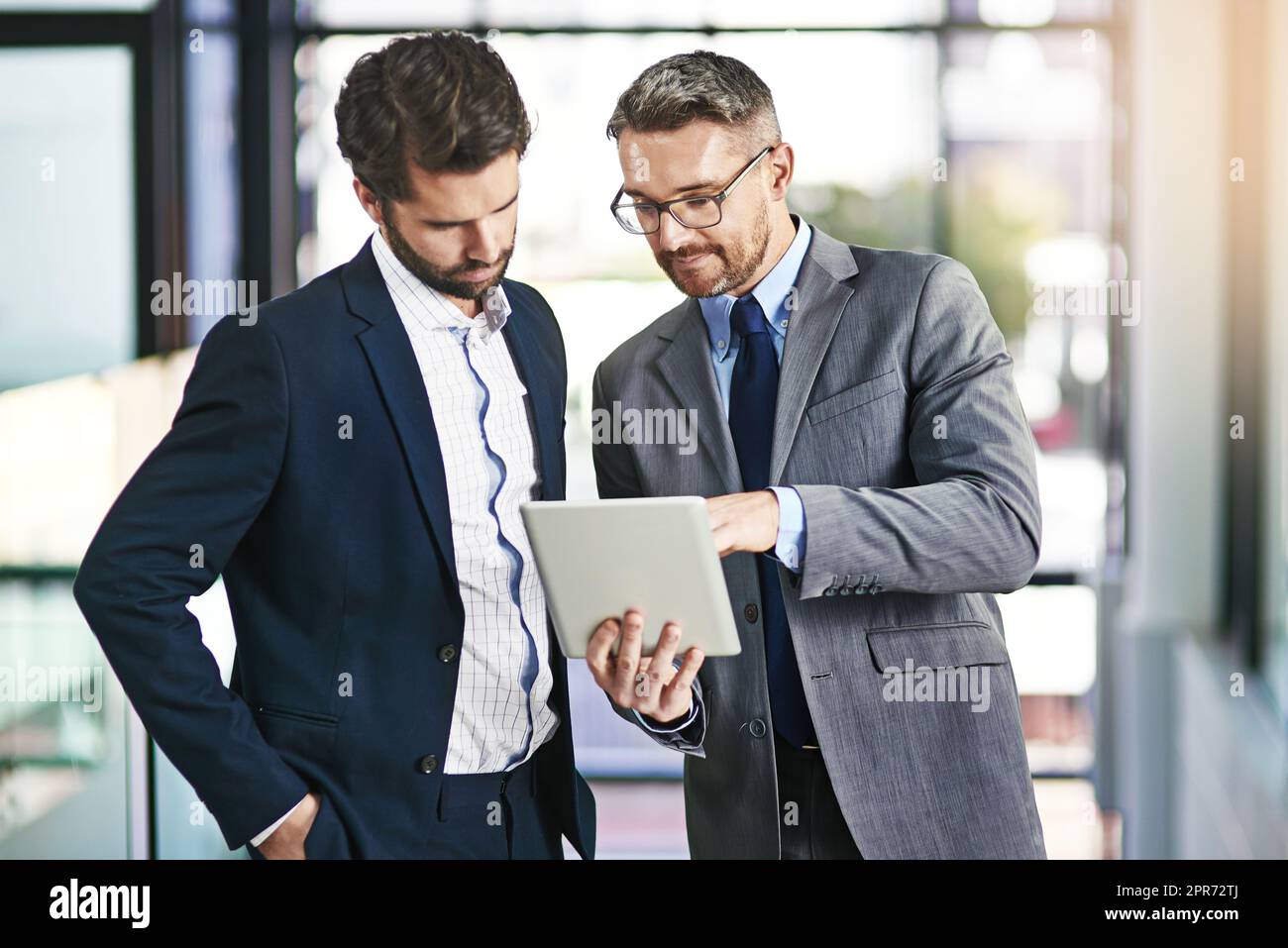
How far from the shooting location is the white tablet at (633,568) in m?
1.46

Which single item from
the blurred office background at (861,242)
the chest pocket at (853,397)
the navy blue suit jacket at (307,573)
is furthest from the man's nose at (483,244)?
the chest pocket at (853,397)

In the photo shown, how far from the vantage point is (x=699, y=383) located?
1.79 meters

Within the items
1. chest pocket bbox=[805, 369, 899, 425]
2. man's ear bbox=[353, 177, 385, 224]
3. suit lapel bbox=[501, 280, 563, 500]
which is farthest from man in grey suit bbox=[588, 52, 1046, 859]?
man's ear bbox=[353, 177, 385, 224]

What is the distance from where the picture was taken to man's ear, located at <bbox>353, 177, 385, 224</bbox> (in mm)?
1731

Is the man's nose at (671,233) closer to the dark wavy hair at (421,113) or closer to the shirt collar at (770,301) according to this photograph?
the shirt collar at (770,301)

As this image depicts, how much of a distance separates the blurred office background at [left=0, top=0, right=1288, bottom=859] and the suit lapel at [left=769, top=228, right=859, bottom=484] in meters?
0.32

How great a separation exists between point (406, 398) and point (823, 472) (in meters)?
0.62

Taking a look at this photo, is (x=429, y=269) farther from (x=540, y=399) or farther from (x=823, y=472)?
(x=823, y=472)

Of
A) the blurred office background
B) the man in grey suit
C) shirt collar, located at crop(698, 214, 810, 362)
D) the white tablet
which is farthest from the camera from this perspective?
the blurred office background

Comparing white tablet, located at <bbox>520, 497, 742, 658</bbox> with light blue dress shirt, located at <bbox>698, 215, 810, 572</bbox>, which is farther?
light blue dress shirt, located at <bbox>698, 215, 810, 572</bbox>

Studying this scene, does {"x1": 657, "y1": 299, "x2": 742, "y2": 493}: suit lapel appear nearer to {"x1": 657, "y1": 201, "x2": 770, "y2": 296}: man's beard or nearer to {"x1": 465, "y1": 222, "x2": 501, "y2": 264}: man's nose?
{"x1": 657, "y1": 201, "x2": 770, "y2": 296}: man's beard

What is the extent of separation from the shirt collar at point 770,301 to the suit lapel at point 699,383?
0.05 ft

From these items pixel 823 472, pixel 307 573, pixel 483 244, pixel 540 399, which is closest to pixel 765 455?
pixel 823 472
